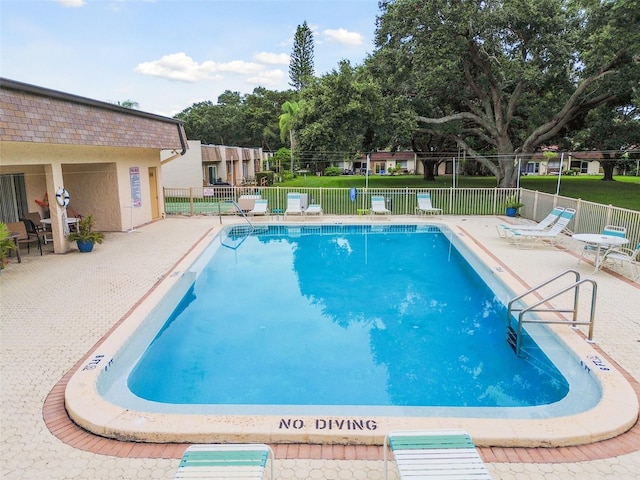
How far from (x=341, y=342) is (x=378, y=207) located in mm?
11283

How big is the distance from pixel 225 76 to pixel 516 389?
46961 millimetres

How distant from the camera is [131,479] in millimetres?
3430

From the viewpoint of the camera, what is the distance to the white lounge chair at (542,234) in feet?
38.4

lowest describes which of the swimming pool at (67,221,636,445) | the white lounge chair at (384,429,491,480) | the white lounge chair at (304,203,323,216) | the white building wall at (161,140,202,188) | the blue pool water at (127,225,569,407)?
the blue pool water at (127,225,569,407)

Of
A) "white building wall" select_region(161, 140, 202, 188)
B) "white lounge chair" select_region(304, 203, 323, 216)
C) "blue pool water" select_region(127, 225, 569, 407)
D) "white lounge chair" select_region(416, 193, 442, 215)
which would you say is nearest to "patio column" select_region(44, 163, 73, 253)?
"blue pool water" select_region(127, 225, 569, 407)

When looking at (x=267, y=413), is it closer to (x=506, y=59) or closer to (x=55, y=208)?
(x=55, y=208)

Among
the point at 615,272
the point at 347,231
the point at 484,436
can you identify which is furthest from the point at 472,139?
the point at 484,436

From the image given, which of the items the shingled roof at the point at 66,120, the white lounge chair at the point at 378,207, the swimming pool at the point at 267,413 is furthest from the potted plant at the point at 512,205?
the shingled roof at the point at 66,120

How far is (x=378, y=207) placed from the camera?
→ 17.7 m

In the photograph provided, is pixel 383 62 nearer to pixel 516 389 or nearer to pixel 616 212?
pixel 616 212

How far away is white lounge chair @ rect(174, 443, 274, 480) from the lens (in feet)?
9.72

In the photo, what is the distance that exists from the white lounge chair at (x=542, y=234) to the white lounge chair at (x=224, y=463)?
10.7 m

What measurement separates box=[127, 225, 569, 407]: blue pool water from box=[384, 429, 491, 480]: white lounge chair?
190 centimetres

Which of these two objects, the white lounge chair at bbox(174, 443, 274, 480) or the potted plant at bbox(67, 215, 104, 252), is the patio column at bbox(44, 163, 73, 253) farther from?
the white lounge chair at bbox(174, 443, 274, 480)
